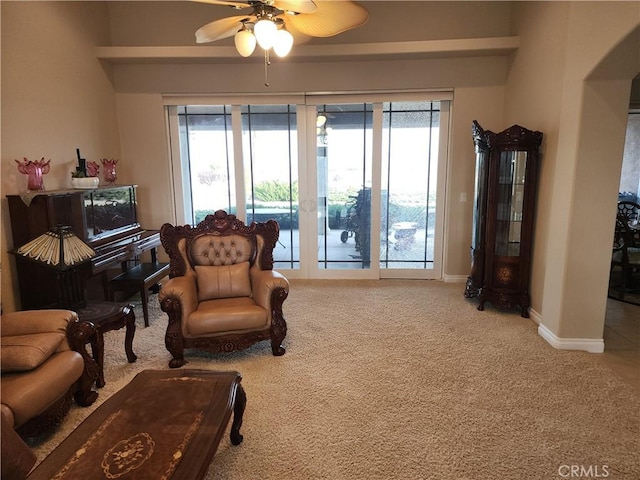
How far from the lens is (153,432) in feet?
5.33

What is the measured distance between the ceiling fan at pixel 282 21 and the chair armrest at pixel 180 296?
1899 millimetres

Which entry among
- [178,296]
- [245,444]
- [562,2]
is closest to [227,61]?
[178,296]

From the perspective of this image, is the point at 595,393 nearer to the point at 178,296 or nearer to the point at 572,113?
the point at 572,113

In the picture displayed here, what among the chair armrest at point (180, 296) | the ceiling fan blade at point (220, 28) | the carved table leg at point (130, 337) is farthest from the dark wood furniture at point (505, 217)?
the carved table leg at point (130, 337)

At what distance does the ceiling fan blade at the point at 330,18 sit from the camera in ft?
7.84

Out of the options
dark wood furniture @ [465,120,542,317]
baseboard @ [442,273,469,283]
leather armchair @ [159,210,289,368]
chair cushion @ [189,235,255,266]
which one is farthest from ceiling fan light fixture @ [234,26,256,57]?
baseboard @ [442,273,469,283]

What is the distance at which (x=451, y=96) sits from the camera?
491 cm

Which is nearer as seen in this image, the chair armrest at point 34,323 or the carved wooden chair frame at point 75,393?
the carved wooden chair frame at point 75,393

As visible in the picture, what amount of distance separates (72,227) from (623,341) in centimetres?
523

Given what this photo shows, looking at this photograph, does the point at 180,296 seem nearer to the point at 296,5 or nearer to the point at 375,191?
the point at 296,5

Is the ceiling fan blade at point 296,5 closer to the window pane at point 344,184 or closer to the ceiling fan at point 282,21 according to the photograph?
the ceiling fan at point 282,21

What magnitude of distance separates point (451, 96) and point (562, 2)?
5.31ft

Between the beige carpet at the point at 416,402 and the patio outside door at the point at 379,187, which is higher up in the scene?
the patio outside door at the point at 379,187

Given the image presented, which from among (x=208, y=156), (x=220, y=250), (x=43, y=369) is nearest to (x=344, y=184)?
(x=208, y=156)
